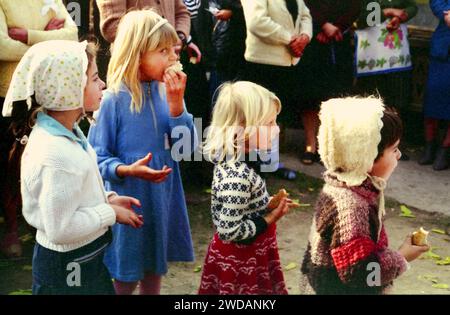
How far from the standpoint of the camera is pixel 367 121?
315cm

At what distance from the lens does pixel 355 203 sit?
10.3ft

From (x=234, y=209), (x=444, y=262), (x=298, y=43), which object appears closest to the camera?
(x=234, y=209)

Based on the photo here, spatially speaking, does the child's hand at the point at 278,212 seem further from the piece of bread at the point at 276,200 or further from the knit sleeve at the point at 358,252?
the knit sleeve at the point at 358,252

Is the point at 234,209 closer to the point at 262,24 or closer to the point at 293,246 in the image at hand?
the point at 293,246

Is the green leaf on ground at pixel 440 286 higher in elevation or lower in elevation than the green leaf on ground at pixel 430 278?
higher

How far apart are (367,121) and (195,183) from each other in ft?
10.2

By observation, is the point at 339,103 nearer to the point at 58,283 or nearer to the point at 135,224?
the point at 135,224

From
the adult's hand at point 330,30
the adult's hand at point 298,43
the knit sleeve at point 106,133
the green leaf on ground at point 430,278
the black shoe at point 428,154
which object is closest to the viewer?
the knit sleeve at point 106,133

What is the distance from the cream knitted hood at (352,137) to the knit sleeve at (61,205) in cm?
98

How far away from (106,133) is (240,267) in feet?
2.84

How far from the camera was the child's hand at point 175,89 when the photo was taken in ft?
11.5

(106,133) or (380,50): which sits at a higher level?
(106,133)

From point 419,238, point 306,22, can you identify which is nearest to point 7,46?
point 306,22

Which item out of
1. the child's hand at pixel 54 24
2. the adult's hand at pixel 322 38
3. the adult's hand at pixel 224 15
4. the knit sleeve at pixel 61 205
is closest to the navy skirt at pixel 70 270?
the knit sleeve at pixel 61 205
